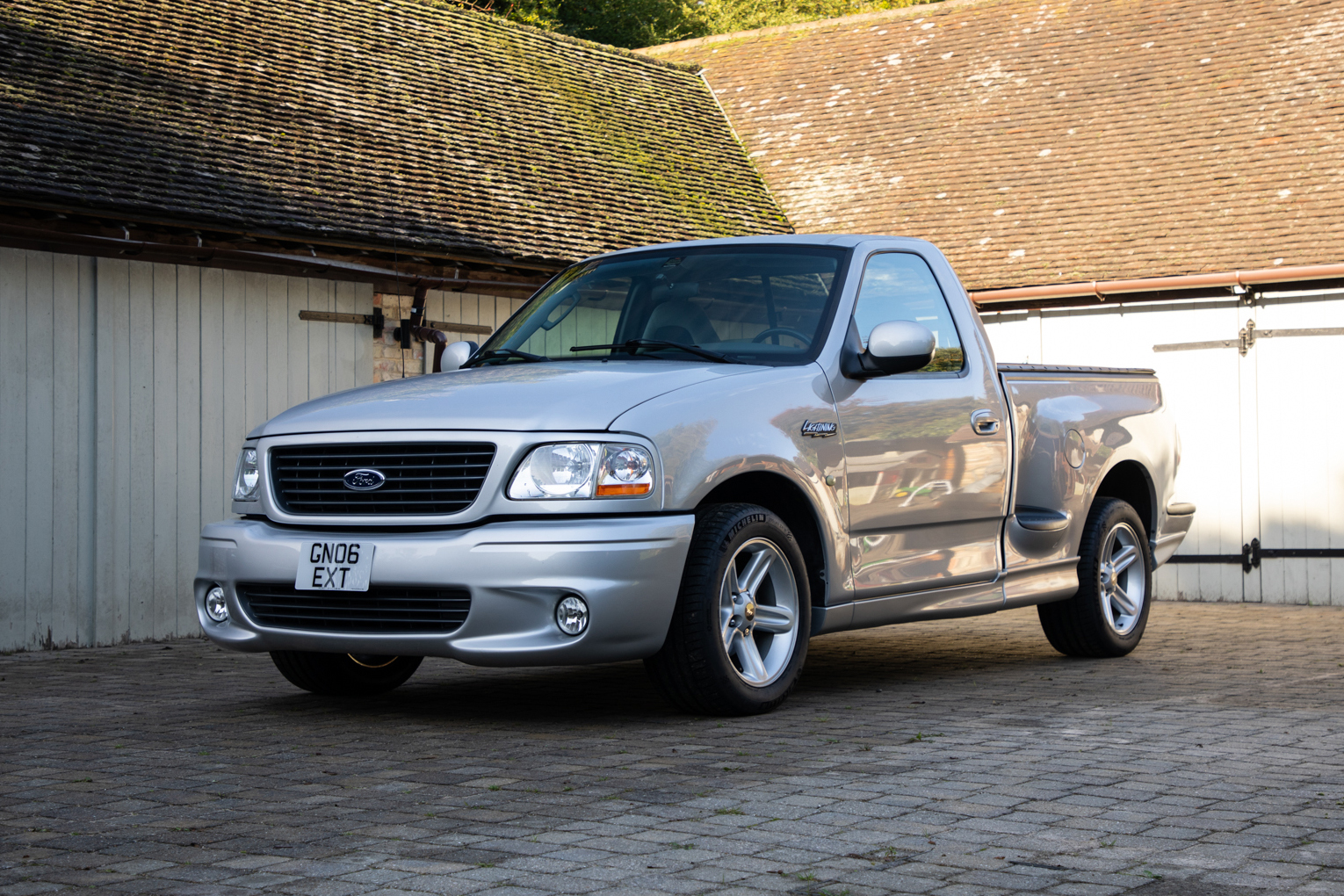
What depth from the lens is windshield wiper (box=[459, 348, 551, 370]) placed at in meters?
7.42

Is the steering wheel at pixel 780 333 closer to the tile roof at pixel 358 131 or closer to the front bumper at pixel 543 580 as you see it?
the front bumper at pixel 543 580

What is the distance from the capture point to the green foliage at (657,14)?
112 ft

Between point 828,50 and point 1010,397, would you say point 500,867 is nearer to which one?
point 1010,397

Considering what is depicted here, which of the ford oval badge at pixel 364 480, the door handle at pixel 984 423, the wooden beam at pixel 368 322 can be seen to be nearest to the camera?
the ford oval badge at pixel 364 480

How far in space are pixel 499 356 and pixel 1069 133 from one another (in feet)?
38.7

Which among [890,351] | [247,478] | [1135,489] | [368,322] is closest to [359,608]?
[247,478]

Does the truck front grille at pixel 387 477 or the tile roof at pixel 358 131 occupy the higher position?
the tile roof at pixel 358 131

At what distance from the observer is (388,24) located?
57.5 feet

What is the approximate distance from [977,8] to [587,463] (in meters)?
17.1

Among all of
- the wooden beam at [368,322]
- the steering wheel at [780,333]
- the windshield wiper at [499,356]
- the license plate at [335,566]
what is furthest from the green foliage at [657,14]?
the license plate at [335,566]

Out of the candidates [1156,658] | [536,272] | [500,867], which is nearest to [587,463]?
[500,867]

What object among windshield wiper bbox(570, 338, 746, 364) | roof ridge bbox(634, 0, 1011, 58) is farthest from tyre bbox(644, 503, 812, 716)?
roof ridge bbox(634, 0, 1011, 58)

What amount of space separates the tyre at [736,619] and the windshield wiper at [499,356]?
1.43 metres

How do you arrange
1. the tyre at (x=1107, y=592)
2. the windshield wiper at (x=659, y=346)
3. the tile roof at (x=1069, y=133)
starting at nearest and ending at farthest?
the windshield wiper at (x=659, y=346) → the tyre at (x=1107, y=592) → the tile roof at (x=1069, y=133)
